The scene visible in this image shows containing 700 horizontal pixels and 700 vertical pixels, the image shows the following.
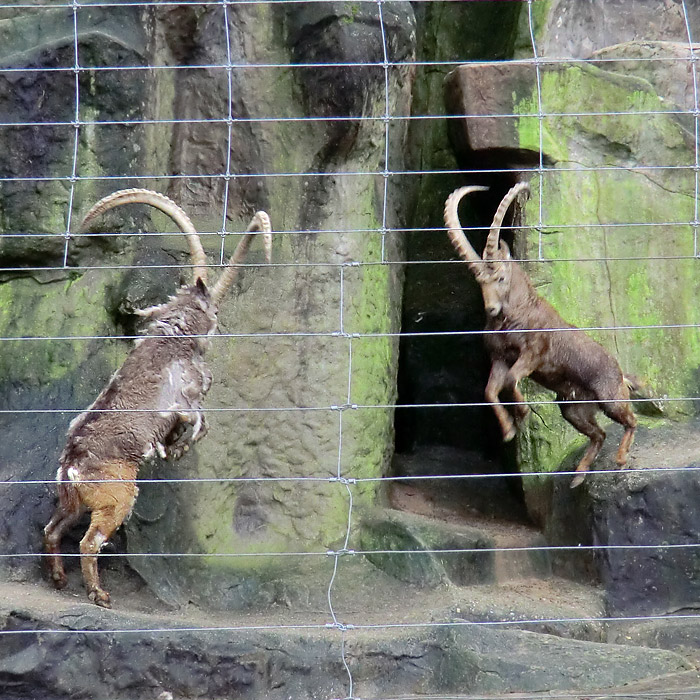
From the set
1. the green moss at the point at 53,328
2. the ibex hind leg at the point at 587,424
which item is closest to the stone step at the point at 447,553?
the ibex hind leg at the point at 587,424

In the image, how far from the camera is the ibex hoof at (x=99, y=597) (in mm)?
5336

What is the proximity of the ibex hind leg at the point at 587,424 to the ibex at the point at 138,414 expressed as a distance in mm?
1925

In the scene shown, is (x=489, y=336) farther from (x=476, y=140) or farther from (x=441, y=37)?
(x=441, y=37)

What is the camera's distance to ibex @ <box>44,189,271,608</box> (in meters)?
5.36

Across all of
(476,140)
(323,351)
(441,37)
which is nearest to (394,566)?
(323,351)

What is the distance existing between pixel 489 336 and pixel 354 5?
215 centimetres

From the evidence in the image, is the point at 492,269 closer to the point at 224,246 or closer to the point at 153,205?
the point at 224,246

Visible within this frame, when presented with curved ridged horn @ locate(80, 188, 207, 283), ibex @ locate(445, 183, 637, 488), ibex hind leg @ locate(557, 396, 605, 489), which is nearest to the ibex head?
ibex @ locate(445, 183, 637, 488)

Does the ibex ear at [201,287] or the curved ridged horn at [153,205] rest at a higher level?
the curved ridged horn at [153,205]

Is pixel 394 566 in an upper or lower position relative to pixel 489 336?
lower

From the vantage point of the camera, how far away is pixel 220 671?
16.1 feet

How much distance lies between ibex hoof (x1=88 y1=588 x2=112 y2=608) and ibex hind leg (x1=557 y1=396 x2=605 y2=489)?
263 cm

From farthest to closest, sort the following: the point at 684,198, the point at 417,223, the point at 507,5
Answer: the point at 417,223 < the point at 507,5 < the point at 684,198

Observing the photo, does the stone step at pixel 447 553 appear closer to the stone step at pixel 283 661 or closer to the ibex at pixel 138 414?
the stone step at pixel 283 661
